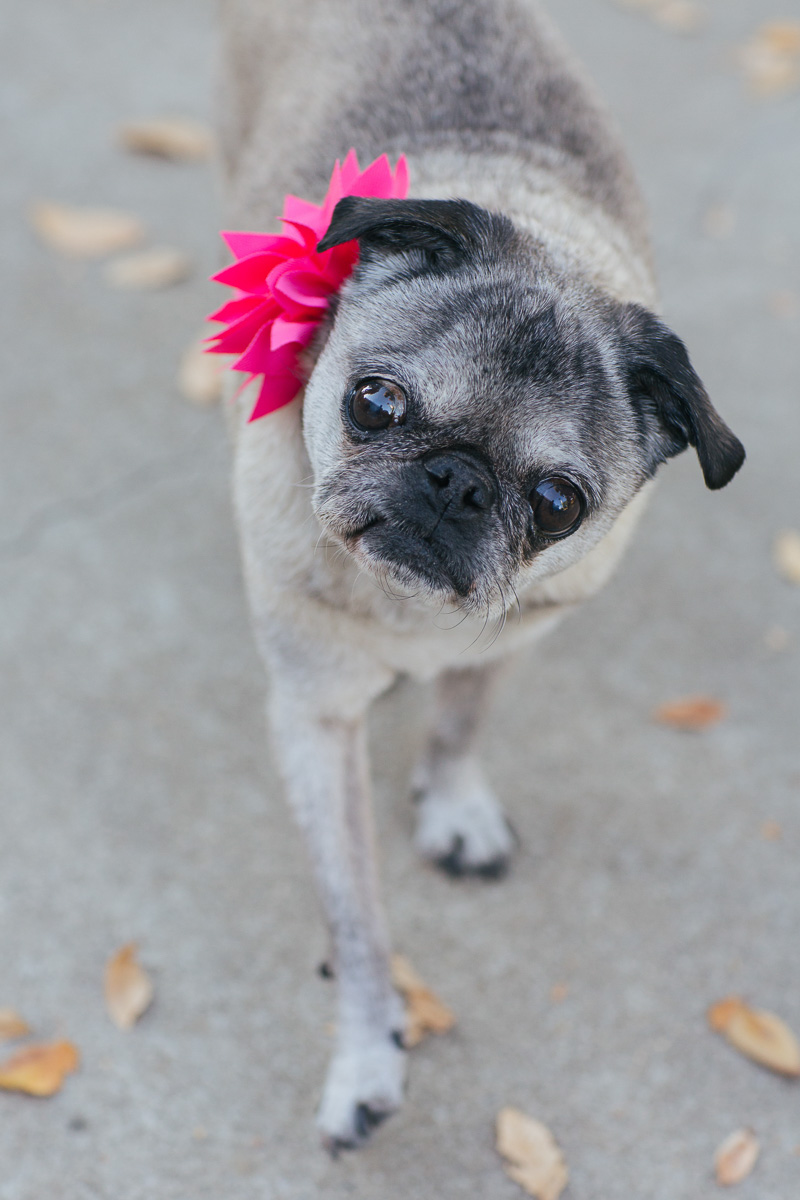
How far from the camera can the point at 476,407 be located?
196cm

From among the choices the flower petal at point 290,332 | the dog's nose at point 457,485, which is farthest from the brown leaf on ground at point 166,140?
the dog's nose at point 457,485

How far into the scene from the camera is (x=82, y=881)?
2.97 metres

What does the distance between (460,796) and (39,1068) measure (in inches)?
55.6

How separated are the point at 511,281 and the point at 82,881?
2.14m

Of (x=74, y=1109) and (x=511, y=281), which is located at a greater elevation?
(x=511, y=281)

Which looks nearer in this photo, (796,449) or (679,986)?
(679,986)

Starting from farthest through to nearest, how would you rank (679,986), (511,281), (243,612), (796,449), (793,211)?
(793,211), (796,449), (243,612), (679,986), (511,281)

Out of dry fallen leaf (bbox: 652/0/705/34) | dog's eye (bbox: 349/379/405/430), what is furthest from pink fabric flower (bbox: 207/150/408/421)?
dry fallen leaf (bbox: 652/0/705/34)

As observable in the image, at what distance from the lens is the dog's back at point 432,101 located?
280 cm

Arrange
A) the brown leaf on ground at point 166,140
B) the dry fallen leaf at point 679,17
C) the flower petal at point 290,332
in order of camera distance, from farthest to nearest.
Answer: the dry fallen leaf at point 679,17, the brown leaf on ground at point 166,140, the flower petal at point 290,332

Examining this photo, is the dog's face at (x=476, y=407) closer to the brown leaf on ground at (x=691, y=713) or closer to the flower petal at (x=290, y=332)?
the flower petal at (x=290, y=332)

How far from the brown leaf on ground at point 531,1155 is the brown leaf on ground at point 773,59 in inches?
259

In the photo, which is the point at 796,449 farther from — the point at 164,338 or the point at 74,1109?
the point at 74,1109

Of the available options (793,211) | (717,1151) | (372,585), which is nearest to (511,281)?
(372,585)
